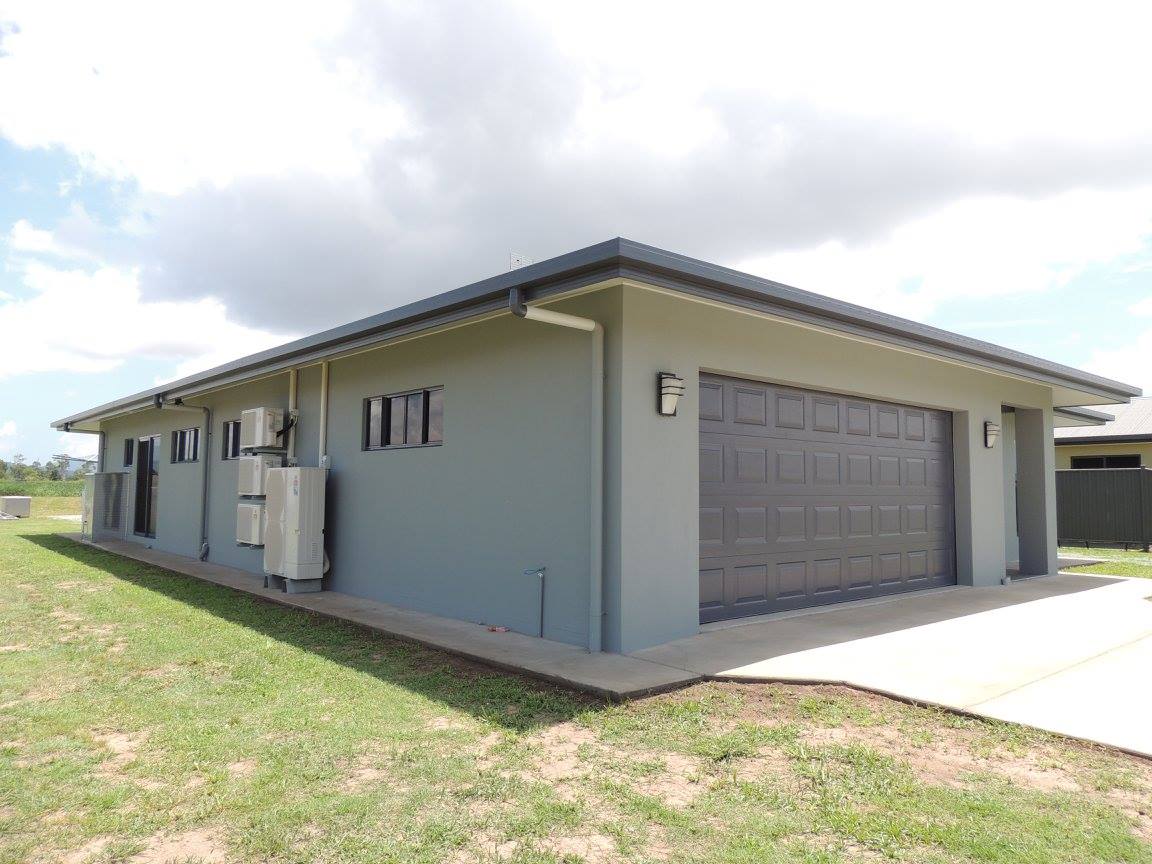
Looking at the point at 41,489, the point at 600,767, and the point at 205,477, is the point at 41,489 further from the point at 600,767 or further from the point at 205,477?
the point at 600,767

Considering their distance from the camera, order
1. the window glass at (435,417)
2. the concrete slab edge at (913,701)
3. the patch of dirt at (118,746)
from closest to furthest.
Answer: the patch of dirt at (118,746), the concrete slab edge at (913,701), the window glass at (435,417)

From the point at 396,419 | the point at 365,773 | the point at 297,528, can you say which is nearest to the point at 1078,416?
the point at 396,419

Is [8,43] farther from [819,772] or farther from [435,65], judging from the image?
[819,772]

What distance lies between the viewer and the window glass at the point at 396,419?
873 centimetres

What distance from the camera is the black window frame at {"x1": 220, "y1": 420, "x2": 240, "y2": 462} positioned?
12.6 metres

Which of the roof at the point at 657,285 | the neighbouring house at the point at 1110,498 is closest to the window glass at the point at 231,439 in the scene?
the roof at the point at 657,285

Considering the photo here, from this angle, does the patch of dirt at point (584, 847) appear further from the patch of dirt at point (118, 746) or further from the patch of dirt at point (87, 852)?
the patch of dirt at point (118, 746)

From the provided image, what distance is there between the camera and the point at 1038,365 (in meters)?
9.80

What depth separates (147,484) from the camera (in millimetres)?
16781

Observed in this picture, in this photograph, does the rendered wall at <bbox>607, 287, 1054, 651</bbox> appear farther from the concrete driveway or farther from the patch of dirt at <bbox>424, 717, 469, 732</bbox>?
the patch of dirt at <bbox>424, 717, 469, 732</bbox>

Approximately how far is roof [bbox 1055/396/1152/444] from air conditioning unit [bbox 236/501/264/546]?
1889 cm

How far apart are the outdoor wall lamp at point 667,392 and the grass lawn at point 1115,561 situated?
9748 mm

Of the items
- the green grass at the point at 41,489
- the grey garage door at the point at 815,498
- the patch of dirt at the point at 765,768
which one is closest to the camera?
the patch of dirt at the point at 765,768

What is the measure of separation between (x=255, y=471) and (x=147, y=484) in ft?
26.6
